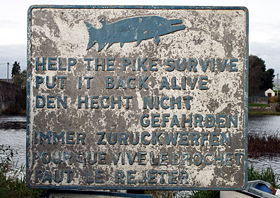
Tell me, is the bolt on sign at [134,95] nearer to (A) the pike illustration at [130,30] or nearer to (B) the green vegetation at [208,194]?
(A) the pike illustration at [130,30]

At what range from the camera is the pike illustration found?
4.15 meters

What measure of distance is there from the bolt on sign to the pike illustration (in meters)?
0.01

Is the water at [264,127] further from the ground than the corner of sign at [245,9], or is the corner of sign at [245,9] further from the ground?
the corner of sign at [245,9]

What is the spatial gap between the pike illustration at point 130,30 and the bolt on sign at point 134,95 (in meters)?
0.01

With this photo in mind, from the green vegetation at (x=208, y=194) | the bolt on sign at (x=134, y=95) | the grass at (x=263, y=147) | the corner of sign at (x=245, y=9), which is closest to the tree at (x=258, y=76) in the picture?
the grass at (x=263, y=147)

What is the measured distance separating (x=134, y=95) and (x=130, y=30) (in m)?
0.66

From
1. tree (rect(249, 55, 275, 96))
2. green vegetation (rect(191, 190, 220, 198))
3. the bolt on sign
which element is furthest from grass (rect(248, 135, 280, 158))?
tree (rect(249, 55, 275, 96))

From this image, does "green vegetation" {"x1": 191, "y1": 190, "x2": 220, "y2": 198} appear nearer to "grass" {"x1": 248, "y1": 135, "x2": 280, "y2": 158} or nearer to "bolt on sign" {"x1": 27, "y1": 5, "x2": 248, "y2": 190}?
"bolt on sign" {"x1": 27, "y1": 5, "x2": 248, "y2": 190}

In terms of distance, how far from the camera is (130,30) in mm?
4164

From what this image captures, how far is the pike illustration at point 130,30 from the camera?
415 centimetres

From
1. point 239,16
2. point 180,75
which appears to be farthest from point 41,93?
point 239,16

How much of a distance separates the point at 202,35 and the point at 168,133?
1055mm

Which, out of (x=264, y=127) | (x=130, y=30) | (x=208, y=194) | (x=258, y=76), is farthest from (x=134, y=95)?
(x=258, y=76)

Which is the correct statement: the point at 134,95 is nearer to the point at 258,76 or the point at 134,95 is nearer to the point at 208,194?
the point at 208,194
